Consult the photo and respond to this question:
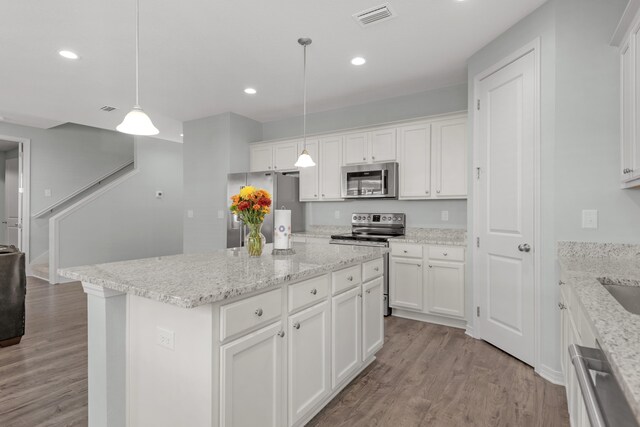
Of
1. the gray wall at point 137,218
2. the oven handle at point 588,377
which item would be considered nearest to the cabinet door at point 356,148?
the oven handle at point 588,377

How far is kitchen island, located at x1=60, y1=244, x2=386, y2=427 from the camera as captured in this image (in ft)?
4.35

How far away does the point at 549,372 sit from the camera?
7.84ft

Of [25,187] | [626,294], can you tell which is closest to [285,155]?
[626,294]

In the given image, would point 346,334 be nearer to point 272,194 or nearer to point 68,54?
point 272,194

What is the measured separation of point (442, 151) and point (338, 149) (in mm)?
1369

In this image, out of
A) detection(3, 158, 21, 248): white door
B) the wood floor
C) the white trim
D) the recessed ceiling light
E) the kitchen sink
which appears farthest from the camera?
detection(3, 158, 21, 248): white door

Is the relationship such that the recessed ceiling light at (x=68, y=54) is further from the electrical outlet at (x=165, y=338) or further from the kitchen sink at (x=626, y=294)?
the kitchen sink at (x=626, y=294)

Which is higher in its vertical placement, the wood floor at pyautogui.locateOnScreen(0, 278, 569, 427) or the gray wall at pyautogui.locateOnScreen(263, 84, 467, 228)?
the gray wall at pyautogui.locateOnScreen(263, 84, 467, 228)

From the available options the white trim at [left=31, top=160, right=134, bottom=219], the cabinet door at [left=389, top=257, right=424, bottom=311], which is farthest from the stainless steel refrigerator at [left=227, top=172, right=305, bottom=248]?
the white trim at [left=31, top=160, right=134, bottom=219]

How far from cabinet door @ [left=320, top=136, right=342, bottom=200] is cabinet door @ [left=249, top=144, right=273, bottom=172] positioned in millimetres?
931

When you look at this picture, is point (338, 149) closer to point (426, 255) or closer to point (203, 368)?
point (426, 255)

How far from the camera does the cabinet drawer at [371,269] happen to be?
2.43 metres

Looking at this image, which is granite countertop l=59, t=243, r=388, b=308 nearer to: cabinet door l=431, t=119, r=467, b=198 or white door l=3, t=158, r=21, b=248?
cabinet door l=431, t=119, r=467, b=198

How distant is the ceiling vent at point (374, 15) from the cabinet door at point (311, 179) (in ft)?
7.00
